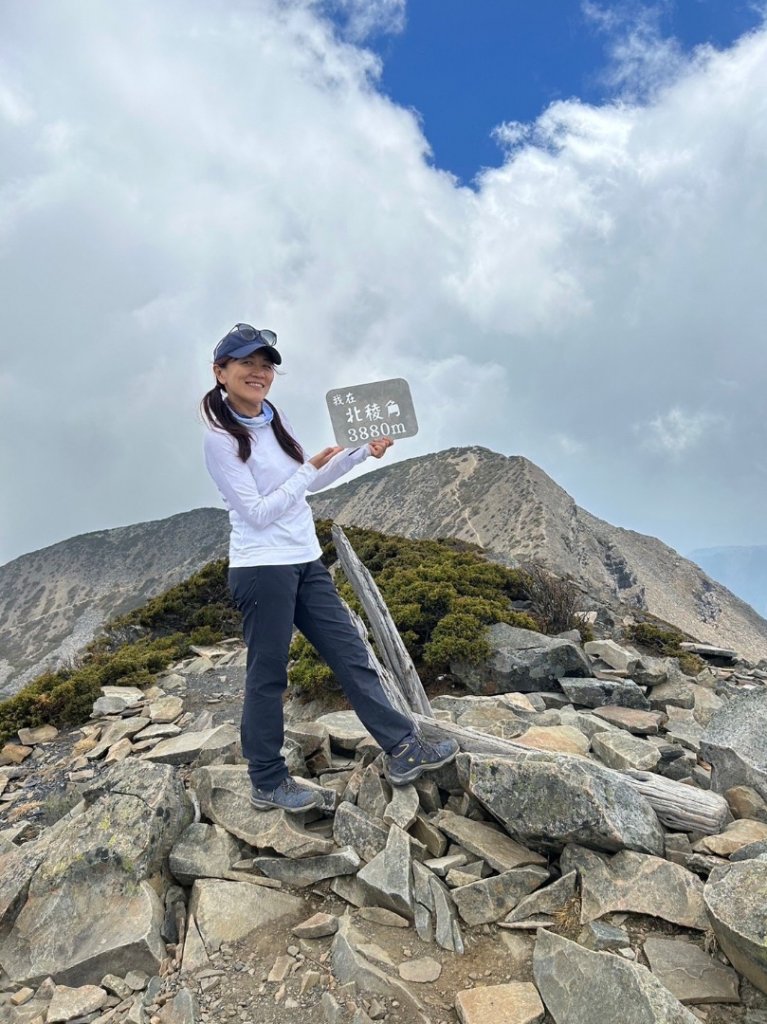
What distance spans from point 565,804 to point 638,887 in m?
0.56

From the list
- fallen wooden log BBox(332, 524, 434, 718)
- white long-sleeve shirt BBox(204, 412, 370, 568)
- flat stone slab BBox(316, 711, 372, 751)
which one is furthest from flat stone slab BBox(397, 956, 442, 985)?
fallen wooden log BBox(332, 524, 434, 718)

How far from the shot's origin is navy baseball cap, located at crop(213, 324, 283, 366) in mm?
4035

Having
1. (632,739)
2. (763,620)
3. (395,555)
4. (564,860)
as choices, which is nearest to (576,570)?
(763,620)

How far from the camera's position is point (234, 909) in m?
3.75

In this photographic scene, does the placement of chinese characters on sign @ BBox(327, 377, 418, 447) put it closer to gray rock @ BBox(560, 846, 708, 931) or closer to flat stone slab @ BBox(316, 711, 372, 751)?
flat stone slab @ BBox(316, 711, 372, 751)

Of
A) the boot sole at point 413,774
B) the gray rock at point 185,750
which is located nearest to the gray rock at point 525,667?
the gray rock at point 185,750

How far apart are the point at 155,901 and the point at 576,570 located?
32.8 m

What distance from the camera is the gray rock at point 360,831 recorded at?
407cm

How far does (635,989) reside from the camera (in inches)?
104

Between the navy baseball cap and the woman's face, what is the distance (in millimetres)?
40

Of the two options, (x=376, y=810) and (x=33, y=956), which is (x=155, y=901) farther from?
(x=376, y=810)

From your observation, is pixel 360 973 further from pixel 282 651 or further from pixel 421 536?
pixel 421 536

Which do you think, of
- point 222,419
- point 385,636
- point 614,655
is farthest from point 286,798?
point 614,655

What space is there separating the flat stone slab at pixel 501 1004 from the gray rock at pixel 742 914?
96 cm
